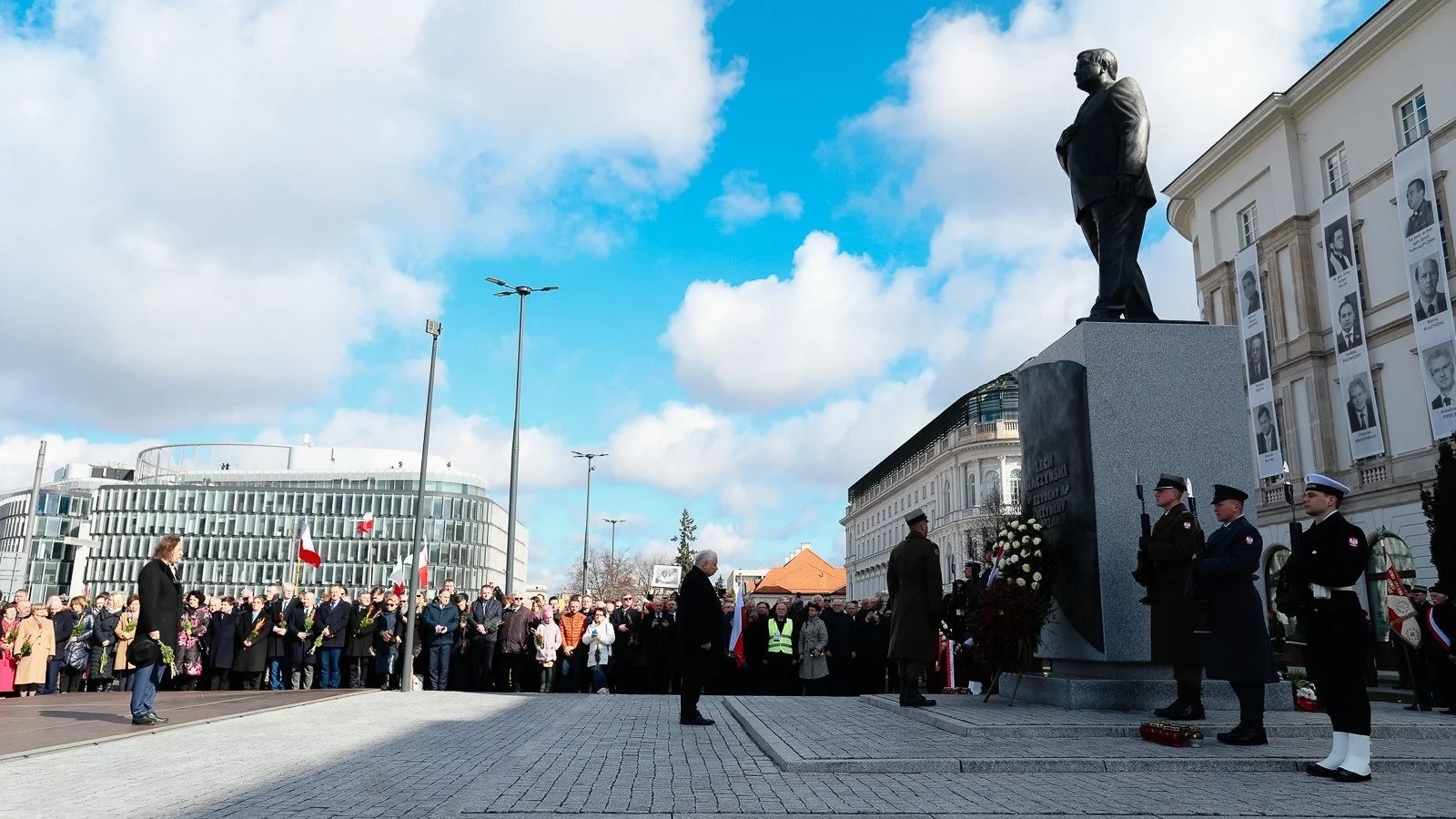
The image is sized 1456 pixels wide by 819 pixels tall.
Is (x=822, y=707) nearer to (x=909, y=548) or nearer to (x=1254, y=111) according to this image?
(x=909, y=548)

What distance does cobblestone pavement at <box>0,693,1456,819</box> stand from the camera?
546 centimetres

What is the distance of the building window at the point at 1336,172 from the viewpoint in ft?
117

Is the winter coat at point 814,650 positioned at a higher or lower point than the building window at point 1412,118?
lower

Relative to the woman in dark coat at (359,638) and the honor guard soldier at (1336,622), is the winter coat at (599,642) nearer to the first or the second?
the woman in dark coat at (359,638)

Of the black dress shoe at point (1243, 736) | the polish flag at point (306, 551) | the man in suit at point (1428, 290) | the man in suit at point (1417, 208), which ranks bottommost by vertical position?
the black dress shoe at point (1243, 736)

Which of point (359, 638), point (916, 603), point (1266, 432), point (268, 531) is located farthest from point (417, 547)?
point (268, 531)

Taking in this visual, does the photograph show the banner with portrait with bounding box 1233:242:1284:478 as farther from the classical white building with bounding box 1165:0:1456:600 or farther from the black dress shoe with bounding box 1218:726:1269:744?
the black dress shoe with bounding box 1218:726:1269:744

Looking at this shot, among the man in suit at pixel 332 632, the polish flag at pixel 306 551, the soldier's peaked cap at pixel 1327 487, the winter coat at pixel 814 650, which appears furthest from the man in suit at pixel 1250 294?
the soldier's peaked cap at pixel 1327 487

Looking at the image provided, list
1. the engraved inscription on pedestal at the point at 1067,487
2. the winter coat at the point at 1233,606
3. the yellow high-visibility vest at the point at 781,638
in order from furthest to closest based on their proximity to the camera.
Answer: the yellow high-visibility vest at the point at 781,638 → the engraved inscription on pedestal at the point at 1067,487 → the winter coat at the point at 1233,606

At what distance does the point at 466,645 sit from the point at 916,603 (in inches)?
459

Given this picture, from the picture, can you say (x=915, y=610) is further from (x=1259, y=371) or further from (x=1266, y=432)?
(x=1259, y=371)

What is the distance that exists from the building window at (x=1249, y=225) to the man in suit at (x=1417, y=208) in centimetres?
1128

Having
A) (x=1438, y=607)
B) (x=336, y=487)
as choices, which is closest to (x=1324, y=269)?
(x=1438, y=607)

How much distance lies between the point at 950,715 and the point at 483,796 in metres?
4.33
